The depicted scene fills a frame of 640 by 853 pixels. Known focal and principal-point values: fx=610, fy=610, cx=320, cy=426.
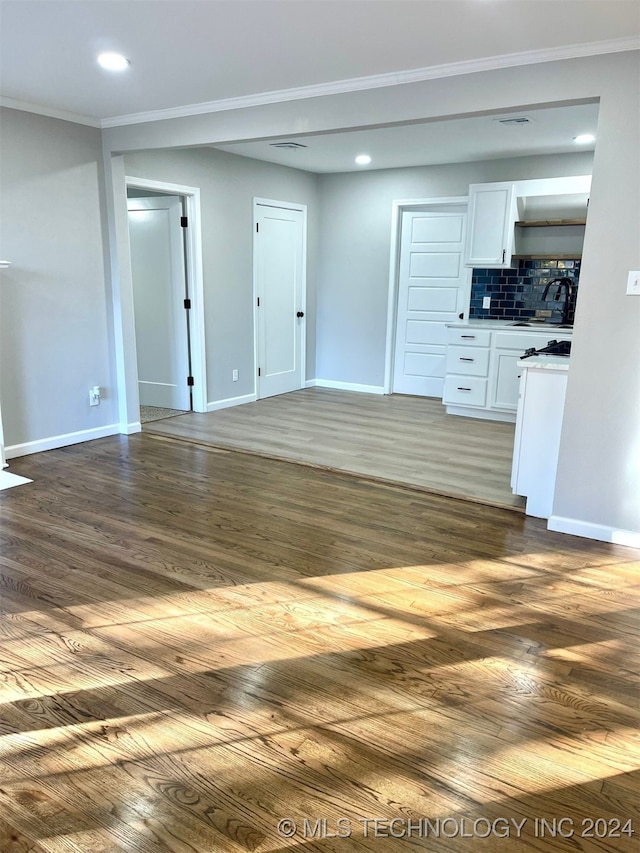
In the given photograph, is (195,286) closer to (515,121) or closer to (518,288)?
(515,121)

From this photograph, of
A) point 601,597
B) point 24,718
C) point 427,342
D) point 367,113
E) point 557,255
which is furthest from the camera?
point 427,342

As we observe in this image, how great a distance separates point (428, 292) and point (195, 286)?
262cm

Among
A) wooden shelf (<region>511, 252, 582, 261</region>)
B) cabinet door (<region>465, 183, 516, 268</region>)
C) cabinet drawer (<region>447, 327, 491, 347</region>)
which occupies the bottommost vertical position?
cabinet drawer (<region>447, 327, 491, 347</region>)

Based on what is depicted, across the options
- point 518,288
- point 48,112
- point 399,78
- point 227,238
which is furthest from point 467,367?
point 48,112


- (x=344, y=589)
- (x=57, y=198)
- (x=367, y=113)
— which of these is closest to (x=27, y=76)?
(x=57, y=198)

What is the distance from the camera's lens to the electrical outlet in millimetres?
3004

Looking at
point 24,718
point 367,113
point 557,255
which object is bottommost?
point 24,718

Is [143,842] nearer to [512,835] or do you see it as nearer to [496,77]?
[512,835]

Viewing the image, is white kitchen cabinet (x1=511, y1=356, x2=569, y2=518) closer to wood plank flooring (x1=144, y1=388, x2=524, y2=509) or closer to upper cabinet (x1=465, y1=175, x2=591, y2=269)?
wood plank flooring (x1=144, y1=388, x2=524, y2=509)

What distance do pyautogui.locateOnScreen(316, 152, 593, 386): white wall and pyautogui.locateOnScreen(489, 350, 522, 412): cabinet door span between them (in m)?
1.62

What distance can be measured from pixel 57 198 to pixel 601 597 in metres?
4.50

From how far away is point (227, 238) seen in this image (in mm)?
6195

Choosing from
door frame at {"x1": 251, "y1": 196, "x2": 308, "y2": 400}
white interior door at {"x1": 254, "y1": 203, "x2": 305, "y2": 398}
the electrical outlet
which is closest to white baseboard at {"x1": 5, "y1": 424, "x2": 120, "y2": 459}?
door frame at {"x1": 251, "y1": 196, "x2": 308, "y2": 400}

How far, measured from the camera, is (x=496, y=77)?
3184mm
